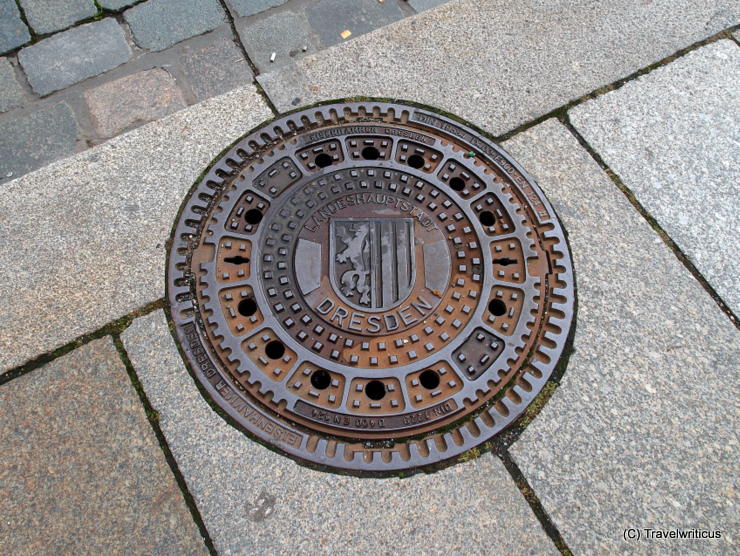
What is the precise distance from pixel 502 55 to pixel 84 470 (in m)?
2.97

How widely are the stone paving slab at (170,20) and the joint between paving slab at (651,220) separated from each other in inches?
82.8

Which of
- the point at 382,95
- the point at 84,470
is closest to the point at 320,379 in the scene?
the point at 84,470

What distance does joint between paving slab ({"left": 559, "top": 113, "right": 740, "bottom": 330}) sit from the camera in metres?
2.58

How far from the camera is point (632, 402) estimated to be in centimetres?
235

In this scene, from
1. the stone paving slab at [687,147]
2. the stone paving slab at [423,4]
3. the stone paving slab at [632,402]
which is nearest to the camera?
the stone paving slab at [632,402]

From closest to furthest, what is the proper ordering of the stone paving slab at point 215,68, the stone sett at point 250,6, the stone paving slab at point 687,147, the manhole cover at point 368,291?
the manhole cover at point 368,291 → the stone paving slab at point 687,147 → the stone paving slab at point 215,68 → the stone sett at point 250,6

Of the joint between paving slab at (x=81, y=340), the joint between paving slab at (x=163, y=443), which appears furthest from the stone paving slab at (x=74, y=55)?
the joint between paving slab at (x=163, y=443)

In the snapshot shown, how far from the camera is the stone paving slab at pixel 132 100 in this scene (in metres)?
2.85

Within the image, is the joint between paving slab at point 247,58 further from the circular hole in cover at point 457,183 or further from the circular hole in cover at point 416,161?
the circular hole in cover at point 457,183

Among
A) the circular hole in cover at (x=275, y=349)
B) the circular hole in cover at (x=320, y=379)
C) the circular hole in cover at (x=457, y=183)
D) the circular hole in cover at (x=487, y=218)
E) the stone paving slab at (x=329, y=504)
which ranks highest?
the circular hole in cover at (x=457, y=183)

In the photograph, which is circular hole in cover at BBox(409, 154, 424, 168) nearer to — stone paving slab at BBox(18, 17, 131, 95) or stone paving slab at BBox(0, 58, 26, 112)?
stone paving slab at BBox(18, 17, 131, 95)

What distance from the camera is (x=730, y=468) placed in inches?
88.3

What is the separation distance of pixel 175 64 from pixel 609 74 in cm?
248

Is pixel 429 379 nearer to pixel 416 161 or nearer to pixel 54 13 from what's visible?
pixel 416 161
